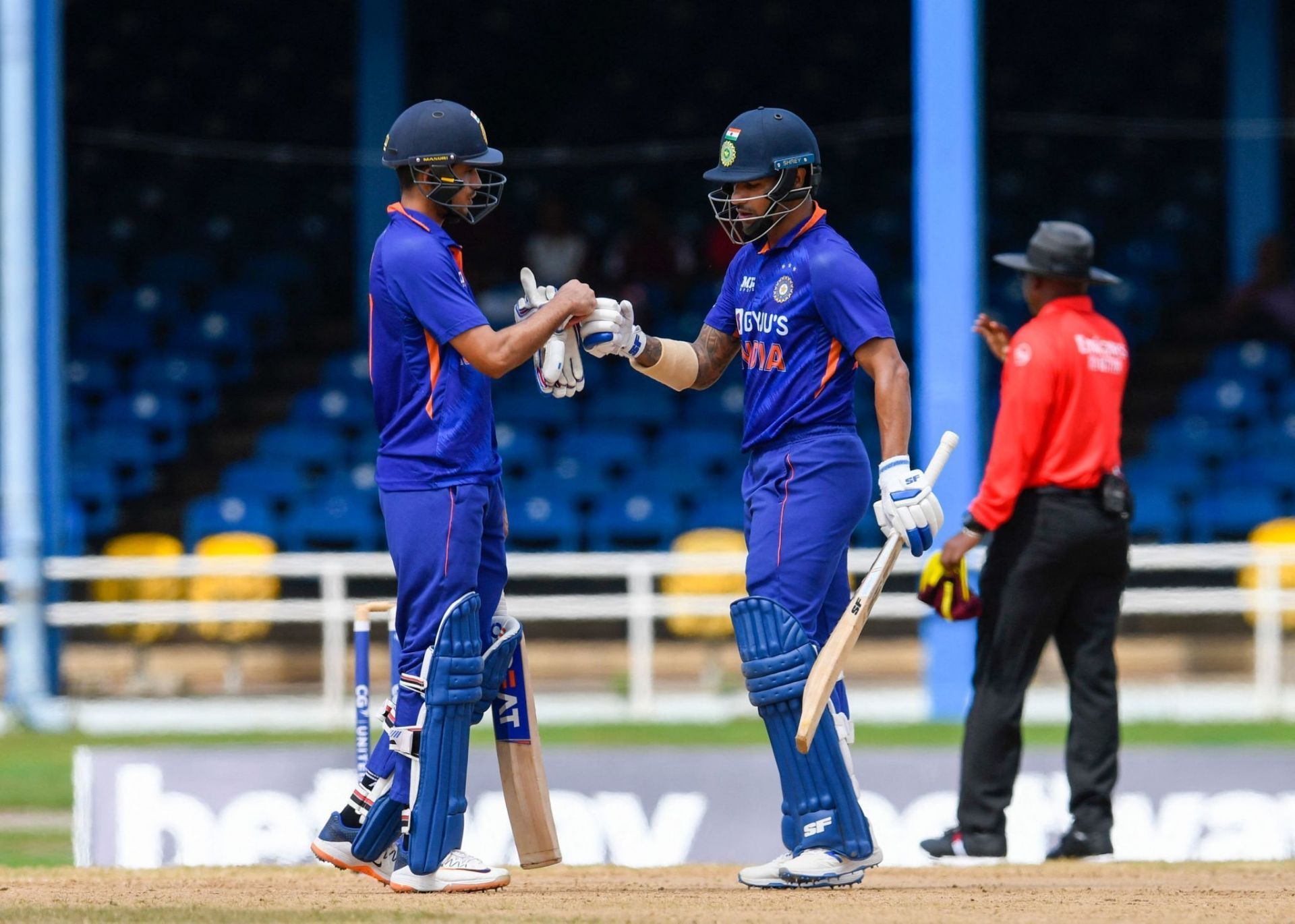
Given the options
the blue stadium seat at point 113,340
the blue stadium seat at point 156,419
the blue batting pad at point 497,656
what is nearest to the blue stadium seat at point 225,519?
the blue stadium seat at point 156,419

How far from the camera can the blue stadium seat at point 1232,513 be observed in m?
13.1

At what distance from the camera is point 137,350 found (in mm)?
15305

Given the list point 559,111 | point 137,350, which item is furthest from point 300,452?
point 559,111

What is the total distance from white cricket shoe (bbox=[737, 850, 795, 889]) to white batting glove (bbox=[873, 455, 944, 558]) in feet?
3.17

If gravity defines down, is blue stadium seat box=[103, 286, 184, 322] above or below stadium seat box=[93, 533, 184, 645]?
above

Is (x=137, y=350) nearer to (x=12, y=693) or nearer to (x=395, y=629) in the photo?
(x=12, y=693)

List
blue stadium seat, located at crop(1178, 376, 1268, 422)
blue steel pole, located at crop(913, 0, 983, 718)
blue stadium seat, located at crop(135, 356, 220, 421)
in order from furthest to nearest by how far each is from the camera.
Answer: blue stadium seat, located at crop(135, 356, 220, 421) → blue stadium seat, located at crop(1178, 376, 1268, 422) → blue steel pole, located at crop(913, 0, 983, 718)

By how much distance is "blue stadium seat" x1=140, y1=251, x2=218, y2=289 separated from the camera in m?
16.0

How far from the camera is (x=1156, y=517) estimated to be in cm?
1296

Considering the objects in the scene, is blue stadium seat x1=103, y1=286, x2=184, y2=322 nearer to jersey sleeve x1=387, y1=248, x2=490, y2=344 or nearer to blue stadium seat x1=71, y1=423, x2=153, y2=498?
blue stadium seat x1=71, y1=423, x2=153, y2=498

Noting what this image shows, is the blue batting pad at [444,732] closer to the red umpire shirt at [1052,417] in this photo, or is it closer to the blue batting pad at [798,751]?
the blue batting pad at [798,751]

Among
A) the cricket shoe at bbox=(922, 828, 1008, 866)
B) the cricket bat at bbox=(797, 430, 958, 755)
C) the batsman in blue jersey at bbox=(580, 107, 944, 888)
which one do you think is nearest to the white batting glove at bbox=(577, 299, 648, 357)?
the batsman in blue jersey at bbox=(580, 107, 944, 888)

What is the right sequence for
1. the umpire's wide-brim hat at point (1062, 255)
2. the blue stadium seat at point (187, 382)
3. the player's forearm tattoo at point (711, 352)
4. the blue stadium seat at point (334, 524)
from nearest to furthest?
the player's forearm tattoo at point (711, 352)
the umpire's wide-brim hat at point (1062, 255)
the blue stadium seat at point (334, 524)
the blue stadium seat at point (187, 382)

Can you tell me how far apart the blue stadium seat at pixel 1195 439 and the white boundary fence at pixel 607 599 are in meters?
2.84
